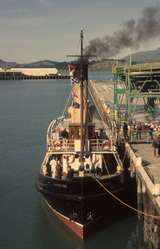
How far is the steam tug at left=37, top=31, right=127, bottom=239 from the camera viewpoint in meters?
28.9

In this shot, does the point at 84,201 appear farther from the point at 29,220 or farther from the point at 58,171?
the point at 29,220

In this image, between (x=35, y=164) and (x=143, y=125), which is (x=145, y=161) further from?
(x=35, y=164)

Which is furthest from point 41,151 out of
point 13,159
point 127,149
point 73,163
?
point 73,163

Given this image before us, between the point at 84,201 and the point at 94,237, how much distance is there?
7.21 feet

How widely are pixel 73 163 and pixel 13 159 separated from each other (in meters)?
19.4

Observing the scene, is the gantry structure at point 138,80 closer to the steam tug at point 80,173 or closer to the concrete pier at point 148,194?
the steam tug at point 80,173

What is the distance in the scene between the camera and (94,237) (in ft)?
96.5

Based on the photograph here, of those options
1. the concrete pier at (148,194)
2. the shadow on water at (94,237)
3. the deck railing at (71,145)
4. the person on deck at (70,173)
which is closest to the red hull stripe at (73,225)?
the shadow on water at (94,237)

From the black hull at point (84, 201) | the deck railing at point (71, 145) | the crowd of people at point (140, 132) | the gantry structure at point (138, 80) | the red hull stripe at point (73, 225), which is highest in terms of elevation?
the gantry structure at point (138, 80)

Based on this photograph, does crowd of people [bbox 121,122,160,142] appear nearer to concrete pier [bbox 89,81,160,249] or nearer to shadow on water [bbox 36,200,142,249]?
concrete pier [bbox 89,81,160,249]

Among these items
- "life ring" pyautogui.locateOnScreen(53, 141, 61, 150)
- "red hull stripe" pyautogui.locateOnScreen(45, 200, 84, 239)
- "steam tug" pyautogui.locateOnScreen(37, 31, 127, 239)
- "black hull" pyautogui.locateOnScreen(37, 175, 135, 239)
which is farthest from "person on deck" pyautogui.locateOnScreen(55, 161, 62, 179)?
"red hull stripe" pyautogui.locateOnScreen(45, 200, 84, 239)

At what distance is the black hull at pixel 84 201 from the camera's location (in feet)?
94.3

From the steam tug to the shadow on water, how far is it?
1.52ft

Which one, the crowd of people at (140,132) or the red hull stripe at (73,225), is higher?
the crowd of people at (140,132)
